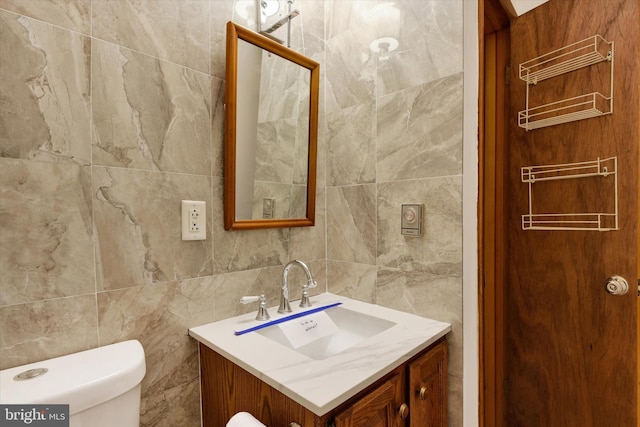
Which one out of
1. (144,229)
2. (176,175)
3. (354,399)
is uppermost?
(176,175)

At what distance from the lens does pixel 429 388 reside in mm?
992

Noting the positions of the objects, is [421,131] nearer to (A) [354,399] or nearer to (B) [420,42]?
(B) [420,42]

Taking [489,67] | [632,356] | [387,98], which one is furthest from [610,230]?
[387,98]

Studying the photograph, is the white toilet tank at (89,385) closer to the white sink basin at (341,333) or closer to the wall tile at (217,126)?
the white sink basin at (341,333)

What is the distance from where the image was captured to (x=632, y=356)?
111 cm

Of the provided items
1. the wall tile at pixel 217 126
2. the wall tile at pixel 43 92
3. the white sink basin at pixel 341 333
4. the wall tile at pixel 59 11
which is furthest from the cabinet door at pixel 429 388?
the wall tile at pixel 59 11

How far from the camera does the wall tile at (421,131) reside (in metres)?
1.07

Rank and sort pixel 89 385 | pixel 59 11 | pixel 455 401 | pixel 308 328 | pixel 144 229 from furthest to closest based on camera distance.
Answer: pixel 308 328, pixel 455 401, pixel 144 229, pixel 59 11, pixel 89 385

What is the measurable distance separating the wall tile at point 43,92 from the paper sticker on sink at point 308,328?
829 millimetres

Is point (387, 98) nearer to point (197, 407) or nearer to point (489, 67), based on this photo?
point (489, 67)

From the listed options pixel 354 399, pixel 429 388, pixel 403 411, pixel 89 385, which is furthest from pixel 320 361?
pixel 89 385

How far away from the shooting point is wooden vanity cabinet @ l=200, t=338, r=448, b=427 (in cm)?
72

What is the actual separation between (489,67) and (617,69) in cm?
47

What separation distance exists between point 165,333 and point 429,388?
874 millimetres
